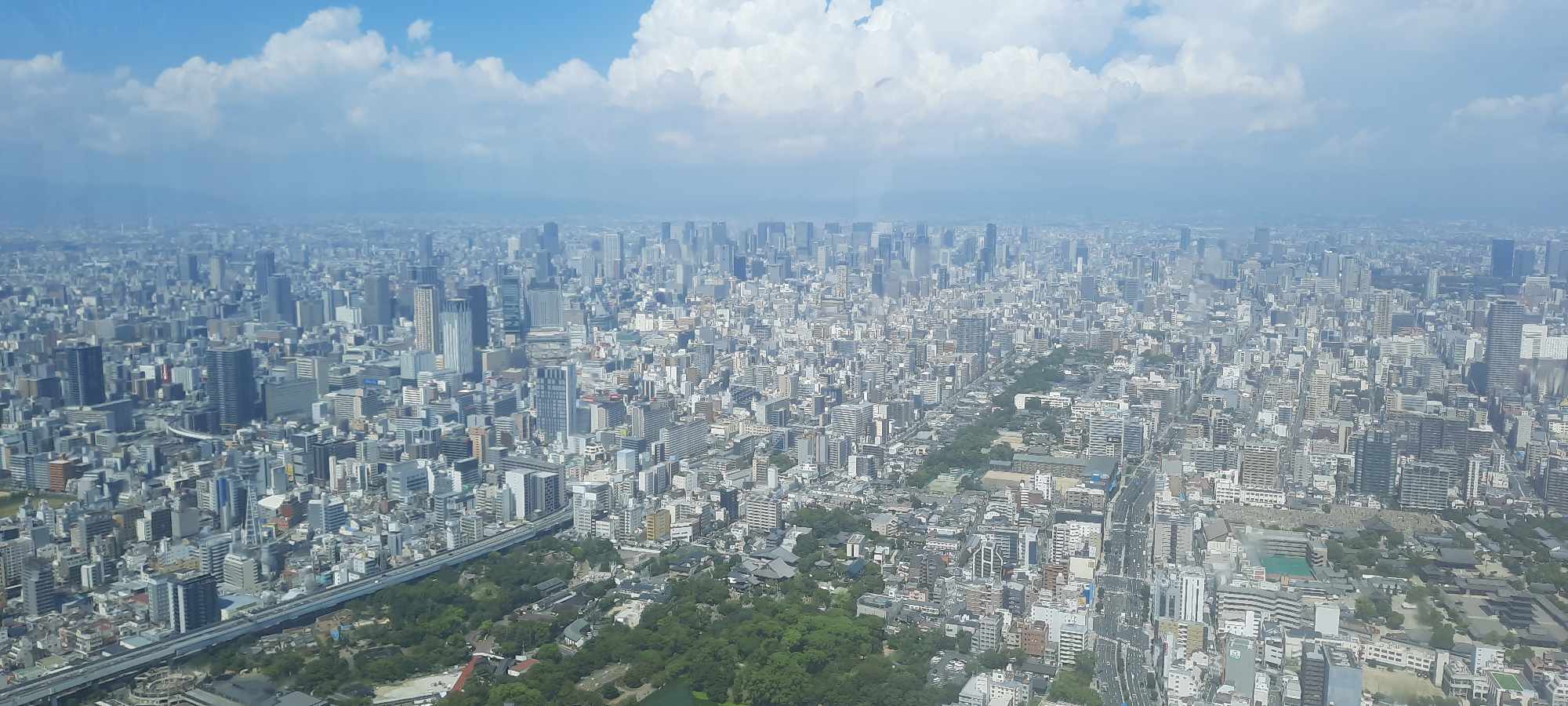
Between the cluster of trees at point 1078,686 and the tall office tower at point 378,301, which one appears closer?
the cluster of trees at point 1078,686

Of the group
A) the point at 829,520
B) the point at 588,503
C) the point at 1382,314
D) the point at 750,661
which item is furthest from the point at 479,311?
the point at 1382,314

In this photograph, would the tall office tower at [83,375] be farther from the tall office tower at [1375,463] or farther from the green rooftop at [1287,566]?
the tall office tower at [1375,463]

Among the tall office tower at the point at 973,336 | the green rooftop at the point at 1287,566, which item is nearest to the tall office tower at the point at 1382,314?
the green rooftop at the point at 1287,566

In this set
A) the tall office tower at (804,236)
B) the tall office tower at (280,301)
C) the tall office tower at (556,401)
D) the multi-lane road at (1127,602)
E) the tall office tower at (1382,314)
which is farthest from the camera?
the tall office tower at (804,236)

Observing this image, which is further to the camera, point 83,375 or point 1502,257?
point 83,375

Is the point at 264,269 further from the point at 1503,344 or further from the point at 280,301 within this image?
the point at 1503,344
